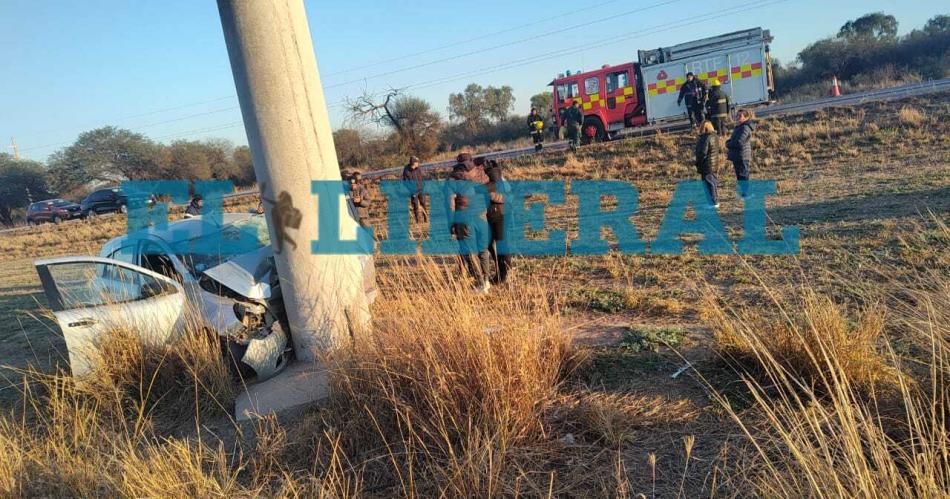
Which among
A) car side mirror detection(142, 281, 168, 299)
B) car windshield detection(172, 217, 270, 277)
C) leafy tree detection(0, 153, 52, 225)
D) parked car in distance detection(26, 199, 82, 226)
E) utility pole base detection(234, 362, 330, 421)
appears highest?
leafy tree detection(0, 153, 52, 225)

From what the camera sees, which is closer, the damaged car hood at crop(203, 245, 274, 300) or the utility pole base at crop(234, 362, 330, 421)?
the utility pole base at crop(234, 362, 330, 421)

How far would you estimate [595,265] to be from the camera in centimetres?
762

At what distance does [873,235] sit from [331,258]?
632 cm

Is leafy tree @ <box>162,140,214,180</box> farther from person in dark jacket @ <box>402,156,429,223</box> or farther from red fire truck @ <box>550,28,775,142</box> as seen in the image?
person in dark jacket @ <box>402,156,429,223</box>

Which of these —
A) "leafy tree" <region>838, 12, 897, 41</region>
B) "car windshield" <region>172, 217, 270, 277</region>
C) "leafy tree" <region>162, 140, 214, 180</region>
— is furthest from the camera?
"leafy tree" <region>162, 140, 214, 180</region>

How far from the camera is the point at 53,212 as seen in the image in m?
31.6

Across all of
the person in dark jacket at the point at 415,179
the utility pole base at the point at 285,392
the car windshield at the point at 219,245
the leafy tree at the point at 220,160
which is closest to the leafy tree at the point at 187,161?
the leafy tree at the point at 220,160

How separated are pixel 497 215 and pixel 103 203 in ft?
103

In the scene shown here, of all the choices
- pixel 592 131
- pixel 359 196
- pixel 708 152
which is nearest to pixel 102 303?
pixel 359 196

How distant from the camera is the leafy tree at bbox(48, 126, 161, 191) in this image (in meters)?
51.3

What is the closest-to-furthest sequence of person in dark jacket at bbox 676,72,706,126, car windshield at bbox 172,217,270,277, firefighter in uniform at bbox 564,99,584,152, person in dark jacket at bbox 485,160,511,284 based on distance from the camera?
1. car windshield at bbox 172,217,270,277
2. person in dark jacket at bbox 485,160,511,284
3. person in dark jacket at bbox 676,72,706,126
4. firefighter in uniform at bbox 564,99,584,152

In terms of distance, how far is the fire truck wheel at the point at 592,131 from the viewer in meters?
21.1

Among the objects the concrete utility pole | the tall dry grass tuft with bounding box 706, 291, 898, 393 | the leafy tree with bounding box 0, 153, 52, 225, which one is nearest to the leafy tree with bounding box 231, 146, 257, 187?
the leafy tree with bounding box 0, 153, 52, 225

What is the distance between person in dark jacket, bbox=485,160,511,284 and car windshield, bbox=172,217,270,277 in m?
2.56
